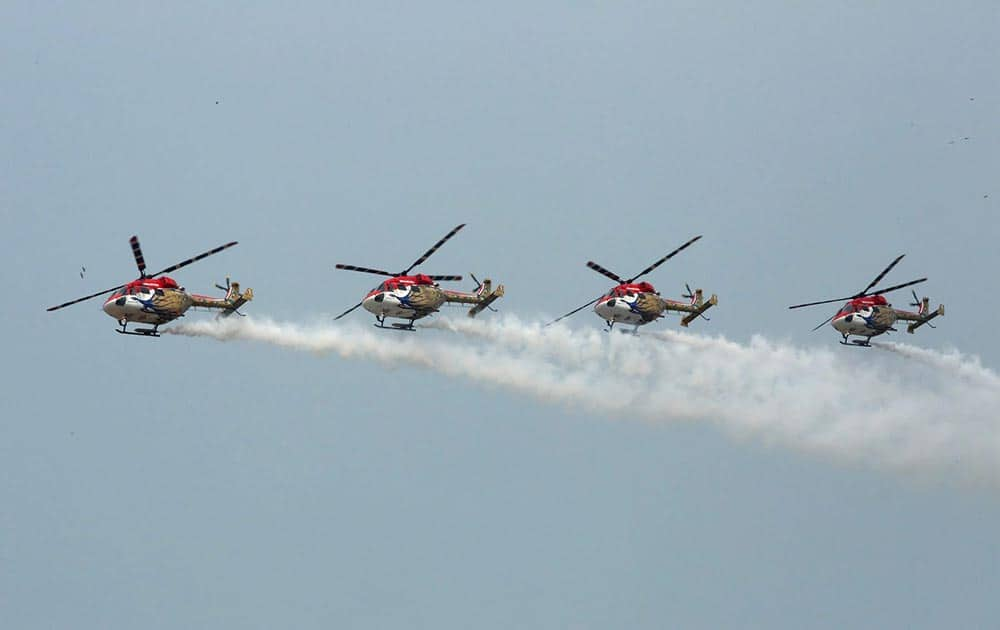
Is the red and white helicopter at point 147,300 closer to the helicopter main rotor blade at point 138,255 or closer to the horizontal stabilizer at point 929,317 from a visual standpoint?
the helicopter main rotor blade at point 138,255

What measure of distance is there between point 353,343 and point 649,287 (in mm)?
13583

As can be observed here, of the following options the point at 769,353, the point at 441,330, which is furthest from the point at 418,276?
the point at 769,353

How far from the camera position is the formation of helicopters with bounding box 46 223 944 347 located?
86875 mm

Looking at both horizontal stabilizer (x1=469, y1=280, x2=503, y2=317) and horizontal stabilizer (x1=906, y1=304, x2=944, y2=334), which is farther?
horizontal stabilizer (x1=906, y1=304, x2=944, y2=334)

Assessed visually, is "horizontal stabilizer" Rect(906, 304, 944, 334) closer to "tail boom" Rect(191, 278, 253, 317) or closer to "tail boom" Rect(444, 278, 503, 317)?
"tail boom" Rect(444, 278, 503, 317)

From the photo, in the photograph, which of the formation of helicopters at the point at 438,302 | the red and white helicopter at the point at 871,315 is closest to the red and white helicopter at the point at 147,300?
the formation of helicopters at the point at 438,302

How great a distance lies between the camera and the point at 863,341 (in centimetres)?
9806

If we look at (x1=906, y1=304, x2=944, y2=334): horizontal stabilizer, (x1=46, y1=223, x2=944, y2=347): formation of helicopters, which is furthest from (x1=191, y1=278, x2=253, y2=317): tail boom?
(x1=906, y1=304, x2=944, y2=334): horizontal stabilizer

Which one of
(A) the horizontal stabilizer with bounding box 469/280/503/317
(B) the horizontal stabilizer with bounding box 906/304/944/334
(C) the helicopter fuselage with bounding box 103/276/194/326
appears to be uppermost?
(B) the horizontal stabilizer with bounding box 906/304/944/334

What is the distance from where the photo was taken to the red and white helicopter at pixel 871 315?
9656 centimetres

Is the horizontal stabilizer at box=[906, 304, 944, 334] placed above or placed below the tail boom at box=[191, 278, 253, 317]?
above

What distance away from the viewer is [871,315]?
317 feet

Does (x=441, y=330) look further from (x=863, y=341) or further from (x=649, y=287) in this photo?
(x=863, y=341)

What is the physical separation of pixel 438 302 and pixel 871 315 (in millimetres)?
20575
